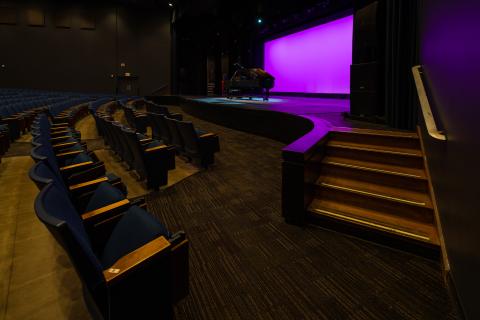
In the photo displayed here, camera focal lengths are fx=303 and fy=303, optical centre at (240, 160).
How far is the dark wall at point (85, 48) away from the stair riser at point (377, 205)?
13217mm

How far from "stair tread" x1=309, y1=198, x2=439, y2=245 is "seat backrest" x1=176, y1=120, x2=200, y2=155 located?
1.53 metres

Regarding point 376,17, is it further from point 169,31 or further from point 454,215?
point 169,31

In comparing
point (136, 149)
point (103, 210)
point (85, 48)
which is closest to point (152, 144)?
point (136, 149)

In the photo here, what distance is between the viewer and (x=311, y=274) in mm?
1509

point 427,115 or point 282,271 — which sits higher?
point 427,115

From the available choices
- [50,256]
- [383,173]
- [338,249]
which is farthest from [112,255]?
[383,173]

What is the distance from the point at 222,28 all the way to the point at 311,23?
160 inches

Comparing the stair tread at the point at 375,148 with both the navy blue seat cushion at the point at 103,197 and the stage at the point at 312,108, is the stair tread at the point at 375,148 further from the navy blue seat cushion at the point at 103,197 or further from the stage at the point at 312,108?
the navy blue seat cushion at the point at 103,197

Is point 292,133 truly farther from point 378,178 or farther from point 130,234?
point 130,234

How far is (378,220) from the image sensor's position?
6.25 ft

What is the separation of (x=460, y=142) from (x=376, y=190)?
0.83 meters

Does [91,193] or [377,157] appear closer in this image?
[91,193]

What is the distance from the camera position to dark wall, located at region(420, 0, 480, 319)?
1.14 metres

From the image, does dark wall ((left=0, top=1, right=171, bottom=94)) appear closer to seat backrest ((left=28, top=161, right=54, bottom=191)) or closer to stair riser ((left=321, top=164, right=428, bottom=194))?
stair riser ((left=321, top=164, right=428, bottom=194))
